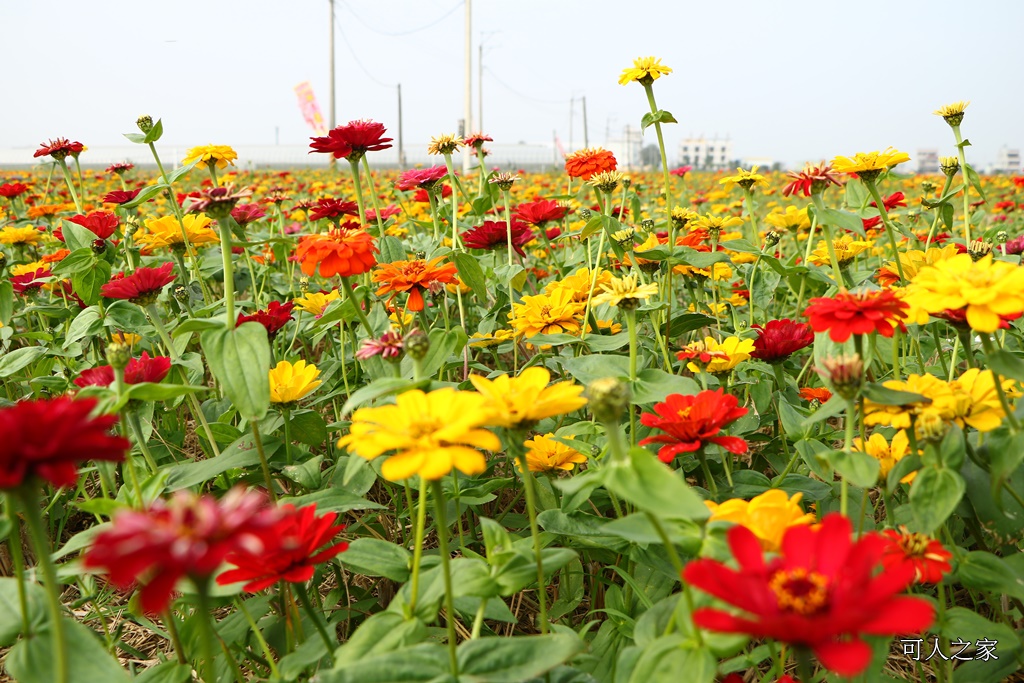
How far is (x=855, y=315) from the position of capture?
0.82 m

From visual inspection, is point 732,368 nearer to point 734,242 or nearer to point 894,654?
point 734,242

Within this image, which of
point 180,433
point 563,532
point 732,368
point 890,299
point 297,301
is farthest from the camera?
point 297,301

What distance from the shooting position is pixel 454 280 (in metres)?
1.42

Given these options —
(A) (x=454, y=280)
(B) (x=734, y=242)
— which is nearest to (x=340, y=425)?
(A) (x=454, y=280)

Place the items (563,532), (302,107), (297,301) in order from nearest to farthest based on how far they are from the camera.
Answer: (563,532) < (297,301) < (302,107)

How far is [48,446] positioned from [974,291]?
894 mm

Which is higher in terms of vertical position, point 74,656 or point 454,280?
point 454,280

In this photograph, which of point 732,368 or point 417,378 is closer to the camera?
point 417,378

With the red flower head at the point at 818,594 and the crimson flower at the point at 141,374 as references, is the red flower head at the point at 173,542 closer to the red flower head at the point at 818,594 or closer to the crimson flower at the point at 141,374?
the red flower head at the point at 818,594

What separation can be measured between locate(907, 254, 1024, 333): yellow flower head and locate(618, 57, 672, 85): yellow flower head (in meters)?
0.89

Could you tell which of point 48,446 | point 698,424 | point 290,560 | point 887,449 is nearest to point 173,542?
point 48,446

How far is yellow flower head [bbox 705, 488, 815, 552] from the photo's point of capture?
683 mm

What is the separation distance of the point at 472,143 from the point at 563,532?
1278 millimetres

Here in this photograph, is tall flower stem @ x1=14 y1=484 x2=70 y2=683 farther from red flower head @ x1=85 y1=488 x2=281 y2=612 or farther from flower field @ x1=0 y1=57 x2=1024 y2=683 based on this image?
red flower head @ x1=85 y1=488 x2=281 y2=612
